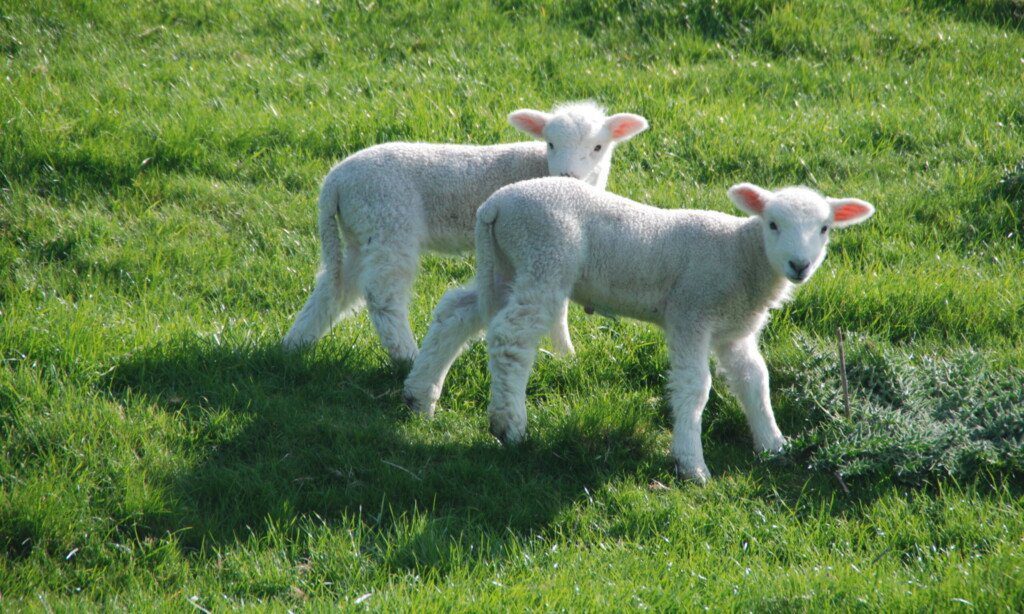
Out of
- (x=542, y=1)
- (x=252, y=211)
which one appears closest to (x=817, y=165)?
(x=542, y=1)

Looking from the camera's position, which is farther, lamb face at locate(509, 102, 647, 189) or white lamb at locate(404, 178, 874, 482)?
lamb face at locate(509, 102, 647, 189)

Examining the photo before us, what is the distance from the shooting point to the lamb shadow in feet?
16.8

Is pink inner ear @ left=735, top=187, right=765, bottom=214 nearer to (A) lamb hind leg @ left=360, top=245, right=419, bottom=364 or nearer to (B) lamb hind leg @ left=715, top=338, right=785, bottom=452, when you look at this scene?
(B) lamb hind leg @ left=715, top=338, right=785, bottom=452

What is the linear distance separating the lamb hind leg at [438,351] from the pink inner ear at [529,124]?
1.53 metres

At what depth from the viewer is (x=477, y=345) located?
660 centimetres

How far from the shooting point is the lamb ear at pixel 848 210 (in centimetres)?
554

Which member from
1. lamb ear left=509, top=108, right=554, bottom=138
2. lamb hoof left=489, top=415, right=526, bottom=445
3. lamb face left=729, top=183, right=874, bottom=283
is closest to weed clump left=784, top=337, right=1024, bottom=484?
lamb face left=729, top=183, right=874, bottom=283

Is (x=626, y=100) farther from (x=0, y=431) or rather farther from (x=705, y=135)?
(x=0, y=431)

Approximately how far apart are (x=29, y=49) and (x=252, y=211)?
11.1 feet

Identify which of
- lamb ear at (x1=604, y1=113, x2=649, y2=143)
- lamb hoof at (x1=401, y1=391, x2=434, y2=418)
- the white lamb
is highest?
lamb ear at (x1=604, y1=113, x2=649, y2=143)

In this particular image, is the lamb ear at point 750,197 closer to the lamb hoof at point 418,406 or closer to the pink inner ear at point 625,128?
the pink inner ear at point 625,128

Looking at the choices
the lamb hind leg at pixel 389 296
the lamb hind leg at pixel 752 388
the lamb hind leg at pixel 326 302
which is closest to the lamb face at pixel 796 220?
the lamb hind leg at pixel 752 388

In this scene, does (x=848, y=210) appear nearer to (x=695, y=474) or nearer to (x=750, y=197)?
(x=750, y=197)

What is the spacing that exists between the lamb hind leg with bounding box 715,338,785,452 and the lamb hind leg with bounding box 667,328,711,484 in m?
0.29
